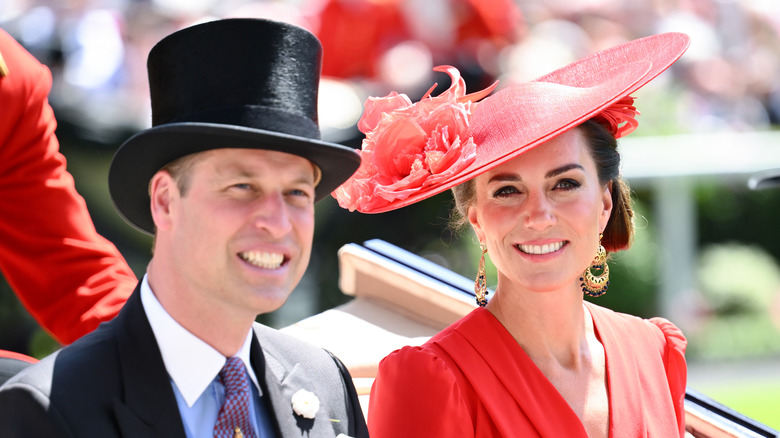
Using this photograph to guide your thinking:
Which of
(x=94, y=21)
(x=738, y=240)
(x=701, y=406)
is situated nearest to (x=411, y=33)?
(x=94, y=21)

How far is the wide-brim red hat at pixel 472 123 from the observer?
2256 mm

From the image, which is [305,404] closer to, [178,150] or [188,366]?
[188,366]

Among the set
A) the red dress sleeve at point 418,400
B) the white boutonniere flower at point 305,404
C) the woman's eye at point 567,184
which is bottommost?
the white boutonniere flower at point 305,404

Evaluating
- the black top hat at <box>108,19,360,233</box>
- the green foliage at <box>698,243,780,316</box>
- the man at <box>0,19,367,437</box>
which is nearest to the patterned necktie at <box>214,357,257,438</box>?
the man at <box>0,19,367,437</box>

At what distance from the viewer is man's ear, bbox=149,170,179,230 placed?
1.74 metres

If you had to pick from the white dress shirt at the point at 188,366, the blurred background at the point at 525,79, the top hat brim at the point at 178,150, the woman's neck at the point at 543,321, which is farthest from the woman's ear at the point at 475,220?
the blurred background at the point at 525,79

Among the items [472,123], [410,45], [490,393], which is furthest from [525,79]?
[490,393]

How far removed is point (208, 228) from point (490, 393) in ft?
3.03

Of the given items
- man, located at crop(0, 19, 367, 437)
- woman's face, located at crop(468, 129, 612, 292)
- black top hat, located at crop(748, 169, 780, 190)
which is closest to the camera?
man, located at crop(0, 19, 367, 437)

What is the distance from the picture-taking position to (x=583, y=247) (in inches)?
92.5

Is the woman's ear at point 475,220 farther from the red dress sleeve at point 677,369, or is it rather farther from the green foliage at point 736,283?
the green foliage at point 736,283

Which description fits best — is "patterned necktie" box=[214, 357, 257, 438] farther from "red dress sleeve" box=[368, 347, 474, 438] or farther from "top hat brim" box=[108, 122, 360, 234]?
"red dress sleeve" box=[368, 347, 474, 438]

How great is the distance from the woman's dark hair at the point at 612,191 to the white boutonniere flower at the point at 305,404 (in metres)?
0.78

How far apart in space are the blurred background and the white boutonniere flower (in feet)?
10.9
